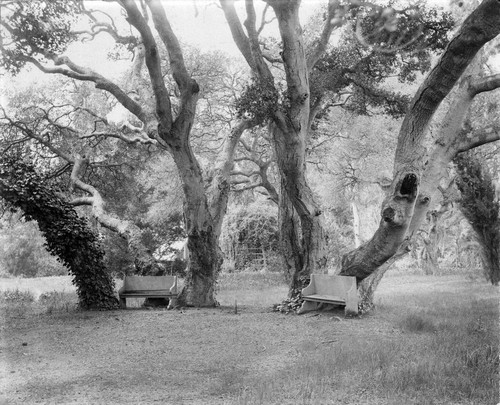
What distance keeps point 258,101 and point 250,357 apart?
469 cm

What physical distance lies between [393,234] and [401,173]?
3.68 feet

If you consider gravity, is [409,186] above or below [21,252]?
above

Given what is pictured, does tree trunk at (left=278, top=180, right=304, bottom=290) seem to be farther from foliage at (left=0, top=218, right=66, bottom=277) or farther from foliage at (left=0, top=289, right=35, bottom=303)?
foliage at (left=0, top=218, right=66, bottom=277)

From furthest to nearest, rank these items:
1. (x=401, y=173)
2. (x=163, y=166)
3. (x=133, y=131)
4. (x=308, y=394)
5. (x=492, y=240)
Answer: (x=163, y=166) < (x=492, y=240) < (x=133, y=131) < (x=401, y=173) < (x=308, y=394)

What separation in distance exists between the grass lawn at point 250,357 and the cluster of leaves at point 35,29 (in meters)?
5.69

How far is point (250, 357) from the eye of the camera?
653cm

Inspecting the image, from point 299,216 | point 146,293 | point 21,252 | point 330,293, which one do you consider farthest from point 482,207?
point 21,252

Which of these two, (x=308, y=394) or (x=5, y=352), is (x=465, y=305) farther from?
(x=5, y=352)

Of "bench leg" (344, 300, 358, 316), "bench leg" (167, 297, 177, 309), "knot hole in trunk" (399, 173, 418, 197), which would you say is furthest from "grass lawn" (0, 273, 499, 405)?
"knot hole in trunk" (399, 173, 418, 197)

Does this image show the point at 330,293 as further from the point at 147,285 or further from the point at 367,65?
the point at 367,65

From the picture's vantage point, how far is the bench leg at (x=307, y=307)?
10.1m

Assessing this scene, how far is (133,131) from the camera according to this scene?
1510 cm

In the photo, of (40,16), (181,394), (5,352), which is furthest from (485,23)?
(40,16)

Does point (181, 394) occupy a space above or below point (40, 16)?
below
